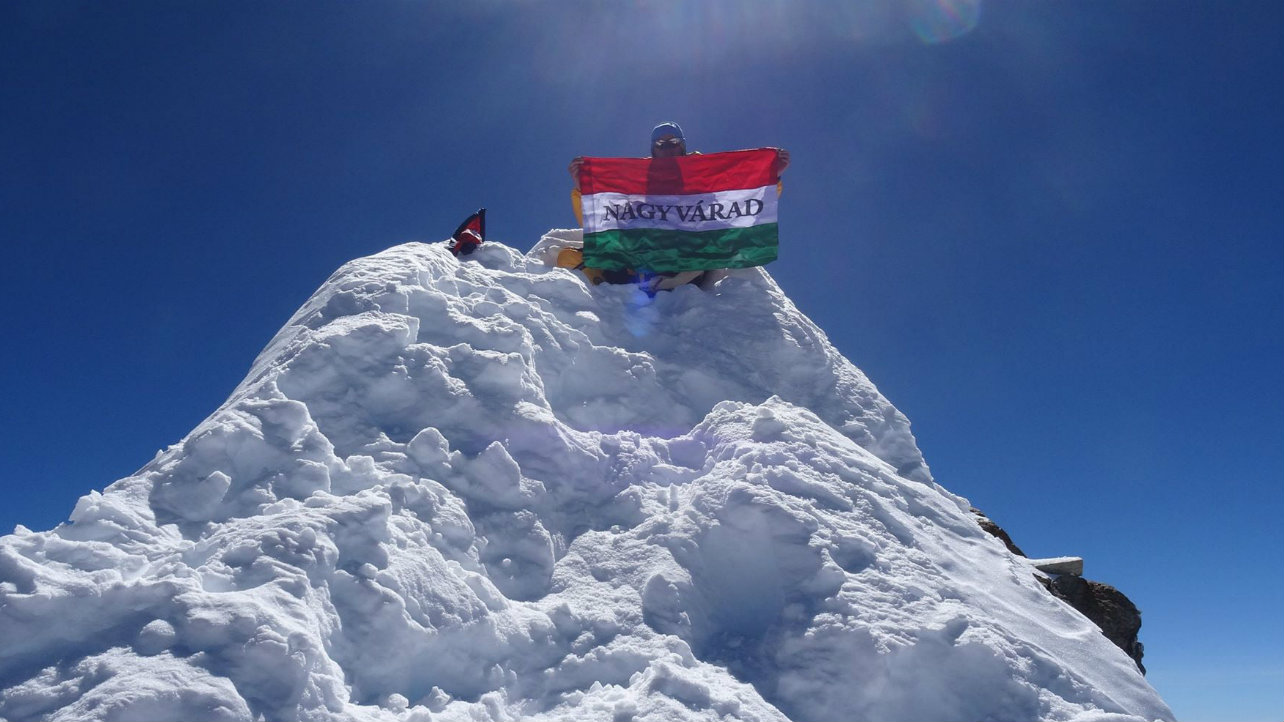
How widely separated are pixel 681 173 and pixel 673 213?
665 millimetres

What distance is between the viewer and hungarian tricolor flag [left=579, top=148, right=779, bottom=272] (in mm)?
9828

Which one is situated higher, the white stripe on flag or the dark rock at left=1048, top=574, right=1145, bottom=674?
the white stripe on flag

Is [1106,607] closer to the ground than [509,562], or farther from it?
farther from it

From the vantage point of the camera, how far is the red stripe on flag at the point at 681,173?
10.5m

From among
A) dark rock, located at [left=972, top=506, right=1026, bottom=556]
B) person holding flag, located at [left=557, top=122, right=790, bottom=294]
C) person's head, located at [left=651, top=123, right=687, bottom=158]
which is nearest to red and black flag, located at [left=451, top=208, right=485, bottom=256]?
person holding flag, located at [left=557, top=122, right=790, bottom=294]


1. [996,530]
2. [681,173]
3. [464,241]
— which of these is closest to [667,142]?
[681,173]

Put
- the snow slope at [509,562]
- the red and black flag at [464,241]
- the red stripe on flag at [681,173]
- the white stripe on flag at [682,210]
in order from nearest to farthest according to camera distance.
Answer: the snow slope at [509,562]
the red and black flag at [464,241]
the white stripe on flag at [682,210]
the red stripe on flag at [681,173]

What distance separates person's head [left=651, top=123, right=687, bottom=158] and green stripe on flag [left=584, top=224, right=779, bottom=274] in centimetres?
153

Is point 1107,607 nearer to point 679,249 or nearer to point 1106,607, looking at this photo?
point 1106,607

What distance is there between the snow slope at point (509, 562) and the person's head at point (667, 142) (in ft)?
13.9

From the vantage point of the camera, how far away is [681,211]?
10352mm

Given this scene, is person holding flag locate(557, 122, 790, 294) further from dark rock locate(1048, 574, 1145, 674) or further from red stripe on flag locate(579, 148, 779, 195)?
dark rock locate(1048, 574, 1145, 674)

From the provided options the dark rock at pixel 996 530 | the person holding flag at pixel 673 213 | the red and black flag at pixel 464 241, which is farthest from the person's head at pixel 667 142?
the dark rock at pixel 996 530

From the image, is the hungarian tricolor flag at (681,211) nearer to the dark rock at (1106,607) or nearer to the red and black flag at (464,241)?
the red and black flag at (464,241)
